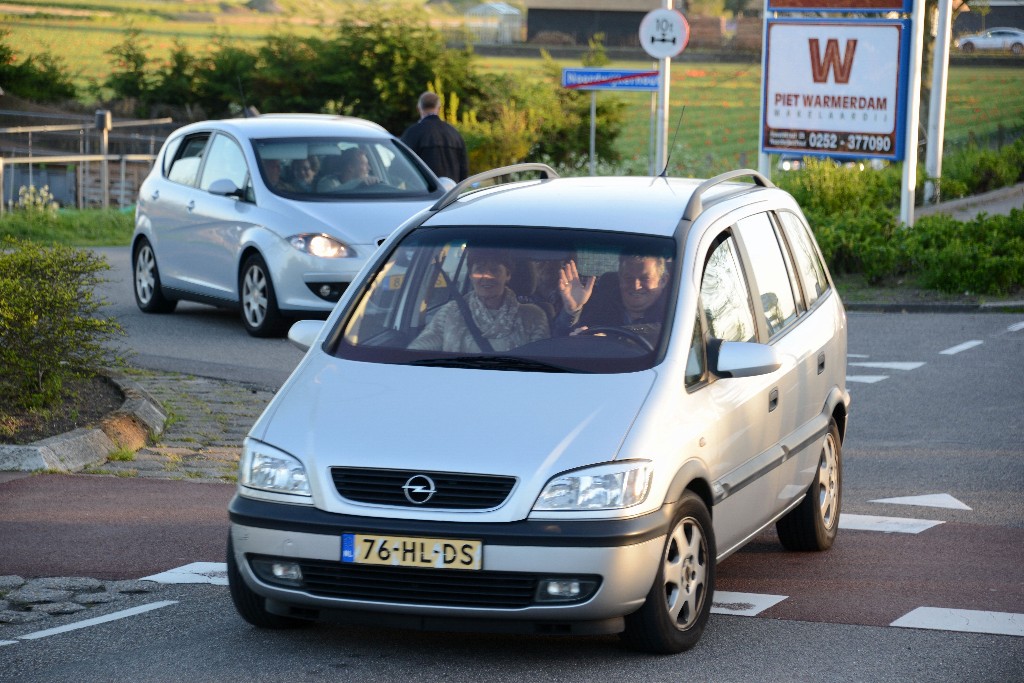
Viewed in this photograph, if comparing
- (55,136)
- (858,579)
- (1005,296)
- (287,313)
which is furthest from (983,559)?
(55,136)

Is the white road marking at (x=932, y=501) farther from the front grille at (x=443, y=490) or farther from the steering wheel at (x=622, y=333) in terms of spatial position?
the front grille at (x=443, y=490)

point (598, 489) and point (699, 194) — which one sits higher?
point (699, 194)

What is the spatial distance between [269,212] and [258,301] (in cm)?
78

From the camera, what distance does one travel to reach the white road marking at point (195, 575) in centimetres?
720

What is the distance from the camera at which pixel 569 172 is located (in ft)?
105

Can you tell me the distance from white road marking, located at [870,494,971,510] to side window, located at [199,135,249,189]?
311 inches

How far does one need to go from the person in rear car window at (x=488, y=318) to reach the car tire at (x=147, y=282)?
33.2ft

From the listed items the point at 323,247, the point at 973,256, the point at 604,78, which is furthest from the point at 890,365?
the point at 604,78

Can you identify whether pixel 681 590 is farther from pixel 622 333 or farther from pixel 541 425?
pixel 622 333

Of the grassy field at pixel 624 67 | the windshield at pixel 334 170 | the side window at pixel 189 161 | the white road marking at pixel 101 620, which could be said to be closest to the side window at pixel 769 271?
the white road marking at pixel 101 620

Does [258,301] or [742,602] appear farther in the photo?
[258,301]

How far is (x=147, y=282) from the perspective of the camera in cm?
1659

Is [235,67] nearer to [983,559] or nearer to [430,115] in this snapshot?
[430,115]

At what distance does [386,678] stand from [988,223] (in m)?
14.2
